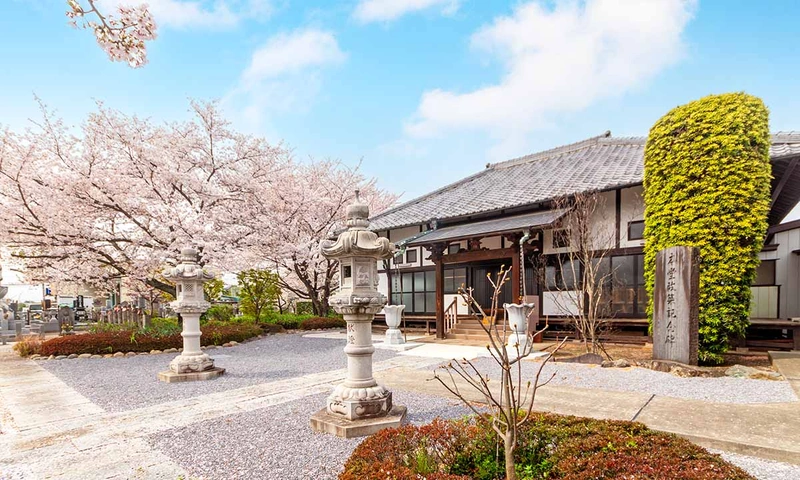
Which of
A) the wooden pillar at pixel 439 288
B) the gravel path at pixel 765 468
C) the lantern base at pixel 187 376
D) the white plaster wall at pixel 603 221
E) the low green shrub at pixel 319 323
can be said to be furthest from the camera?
the low green shrub at pixel 319 323

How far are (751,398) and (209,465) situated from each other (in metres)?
6.88

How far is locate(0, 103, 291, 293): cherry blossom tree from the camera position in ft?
40.4

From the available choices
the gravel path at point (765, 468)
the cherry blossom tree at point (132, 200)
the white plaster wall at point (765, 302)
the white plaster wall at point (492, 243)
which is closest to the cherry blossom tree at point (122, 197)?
the cherry blossom tree at point (132, 200)

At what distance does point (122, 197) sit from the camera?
515 inches

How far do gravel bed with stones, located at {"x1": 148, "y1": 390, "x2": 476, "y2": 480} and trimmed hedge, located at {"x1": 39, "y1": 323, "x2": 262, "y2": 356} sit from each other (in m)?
7.54

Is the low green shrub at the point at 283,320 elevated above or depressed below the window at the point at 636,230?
below

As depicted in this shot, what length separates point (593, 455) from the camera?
8.47 ft

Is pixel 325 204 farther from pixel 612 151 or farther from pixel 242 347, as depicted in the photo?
pixel 612 151

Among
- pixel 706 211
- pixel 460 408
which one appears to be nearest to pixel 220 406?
pixel 460 408

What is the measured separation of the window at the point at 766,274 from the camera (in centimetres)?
1214

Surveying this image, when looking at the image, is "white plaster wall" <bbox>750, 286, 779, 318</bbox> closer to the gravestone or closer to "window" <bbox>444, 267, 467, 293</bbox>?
the gravestone

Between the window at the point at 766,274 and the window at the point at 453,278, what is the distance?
346 inches

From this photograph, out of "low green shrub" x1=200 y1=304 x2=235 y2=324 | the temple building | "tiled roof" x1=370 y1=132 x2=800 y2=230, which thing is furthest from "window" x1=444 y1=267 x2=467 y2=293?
"low green shrub" x1=200 y1=304 x2=235 y2=324

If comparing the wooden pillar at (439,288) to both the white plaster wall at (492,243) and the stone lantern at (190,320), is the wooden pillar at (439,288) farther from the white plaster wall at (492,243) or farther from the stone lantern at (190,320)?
the stone lantern at (190,320)
